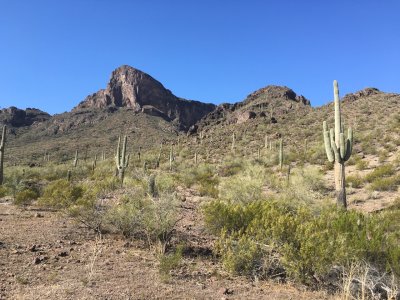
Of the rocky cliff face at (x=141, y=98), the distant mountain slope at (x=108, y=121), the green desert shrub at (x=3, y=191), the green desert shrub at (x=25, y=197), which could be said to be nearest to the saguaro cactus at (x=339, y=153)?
the green desert shrub at (x=25, y=197)

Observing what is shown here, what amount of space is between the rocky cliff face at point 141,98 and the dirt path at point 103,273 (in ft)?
350

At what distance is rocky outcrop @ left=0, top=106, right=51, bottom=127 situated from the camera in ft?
309

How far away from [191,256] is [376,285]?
3315 mm

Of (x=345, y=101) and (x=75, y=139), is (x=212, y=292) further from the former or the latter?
(x=75, y=139)

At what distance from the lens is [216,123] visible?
7219 cm

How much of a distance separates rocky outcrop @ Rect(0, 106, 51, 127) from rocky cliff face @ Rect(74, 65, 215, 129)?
44.7 feet

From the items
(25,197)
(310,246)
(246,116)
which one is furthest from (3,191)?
(246,116)

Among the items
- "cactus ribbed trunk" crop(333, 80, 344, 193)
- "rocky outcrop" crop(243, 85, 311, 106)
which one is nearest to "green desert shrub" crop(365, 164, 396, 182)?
"cactus ribbed trunk" crop(333, 80, 344, 193)

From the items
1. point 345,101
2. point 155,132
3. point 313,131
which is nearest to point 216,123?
point 155,132

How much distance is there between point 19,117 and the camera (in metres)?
98.4

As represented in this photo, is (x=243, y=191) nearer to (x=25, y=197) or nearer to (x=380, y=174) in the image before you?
(x=25, y=197)

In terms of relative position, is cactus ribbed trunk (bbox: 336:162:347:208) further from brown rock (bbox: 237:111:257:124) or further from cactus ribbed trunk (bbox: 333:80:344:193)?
brown rock (bbox: 237:111:257:124)

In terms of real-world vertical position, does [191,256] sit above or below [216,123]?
below

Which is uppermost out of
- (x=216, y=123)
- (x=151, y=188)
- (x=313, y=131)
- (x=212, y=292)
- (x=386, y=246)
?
(x=216, y=123)
